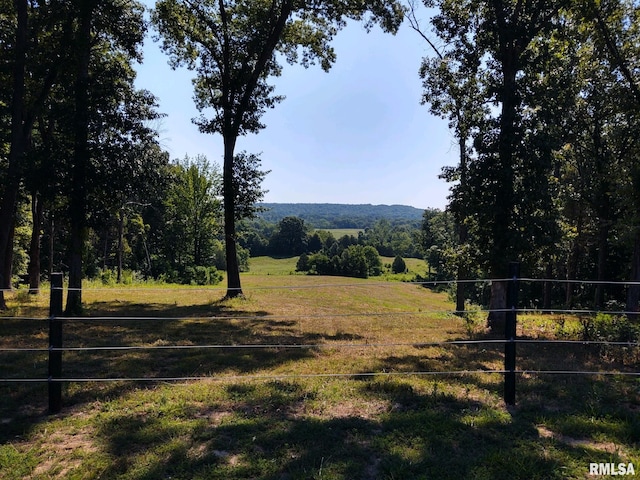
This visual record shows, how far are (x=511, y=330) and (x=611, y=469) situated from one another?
4.71ft

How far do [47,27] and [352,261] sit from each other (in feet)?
213

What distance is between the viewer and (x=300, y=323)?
11766mm

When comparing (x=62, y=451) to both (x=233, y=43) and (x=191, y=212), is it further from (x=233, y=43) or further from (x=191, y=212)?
(x=191, y=212)

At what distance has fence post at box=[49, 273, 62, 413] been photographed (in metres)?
4.10

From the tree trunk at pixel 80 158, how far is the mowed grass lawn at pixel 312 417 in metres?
3.87

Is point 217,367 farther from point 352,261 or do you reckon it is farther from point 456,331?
point 352,261

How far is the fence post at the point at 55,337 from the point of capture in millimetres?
4098

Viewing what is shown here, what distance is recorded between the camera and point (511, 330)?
4406mm

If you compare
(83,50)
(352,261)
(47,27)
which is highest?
(47,27)

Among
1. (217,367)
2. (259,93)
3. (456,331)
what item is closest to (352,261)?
(259,93)

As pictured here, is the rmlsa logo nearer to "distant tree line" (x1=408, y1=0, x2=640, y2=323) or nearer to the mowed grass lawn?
the mowed grass lawn

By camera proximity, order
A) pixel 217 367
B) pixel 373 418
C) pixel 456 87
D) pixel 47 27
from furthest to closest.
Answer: pixel 456 87
pixel 47 27
pixel 217 367
pixel 373 418

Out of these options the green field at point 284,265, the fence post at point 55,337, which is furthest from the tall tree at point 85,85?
the green field at point 284,265

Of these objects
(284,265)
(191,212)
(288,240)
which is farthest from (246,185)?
(288,240)
